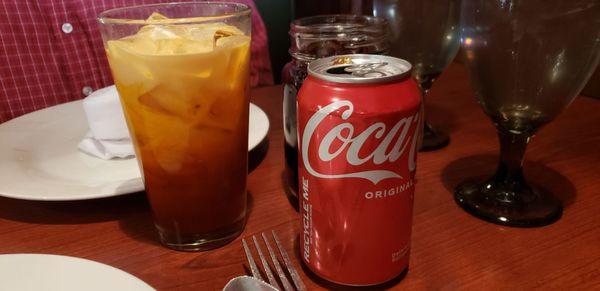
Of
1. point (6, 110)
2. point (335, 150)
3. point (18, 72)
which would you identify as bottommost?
point (6, 110)

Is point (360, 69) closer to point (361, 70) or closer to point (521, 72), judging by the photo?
point (361, 70)

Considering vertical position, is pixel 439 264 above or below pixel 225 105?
below

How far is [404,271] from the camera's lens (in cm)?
50

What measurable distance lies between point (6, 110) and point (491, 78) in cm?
142

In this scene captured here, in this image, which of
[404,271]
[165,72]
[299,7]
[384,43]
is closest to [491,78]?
[384,43]

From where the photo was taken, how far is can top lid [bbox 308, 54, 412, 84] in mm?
416

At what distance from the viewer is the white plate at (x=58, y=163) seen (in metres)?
0.61

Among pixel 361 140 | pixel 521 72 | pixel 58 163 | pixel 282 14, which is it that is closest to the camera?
pixel 361 140

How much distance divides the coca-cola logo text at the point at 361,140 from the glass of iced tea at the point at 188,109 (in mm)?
134

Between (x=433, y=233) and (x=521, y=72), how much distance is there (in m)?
0.22

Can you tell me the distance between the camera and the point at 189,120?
510 mm

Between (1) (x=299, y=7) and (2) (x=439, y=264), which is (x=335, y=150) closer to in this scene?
(2) (x=439, y=264)

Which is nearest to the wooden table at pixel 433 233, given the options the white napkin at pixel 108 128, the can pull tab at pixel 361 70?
the white napkin at pixel 108 128

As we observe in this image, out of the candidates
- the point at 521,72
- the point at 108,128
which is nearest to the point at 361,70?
the point at 521,72
